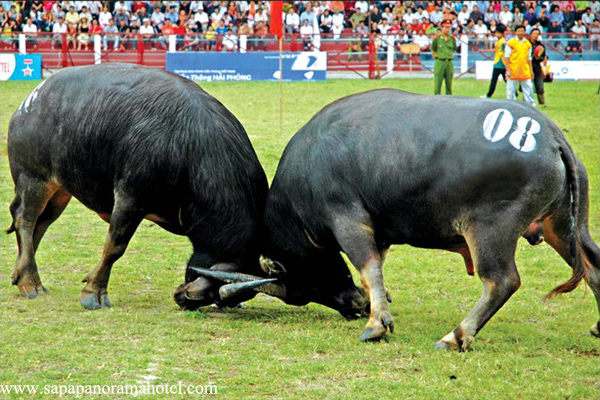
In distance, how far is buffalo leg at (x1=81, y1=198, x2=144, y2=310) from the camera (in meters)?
7.29

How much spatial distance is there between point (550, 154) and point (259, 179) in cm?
245

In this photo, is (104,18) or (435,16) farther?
(435,16)

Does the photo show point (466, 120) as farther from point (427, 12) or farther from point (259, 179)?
point (427, 12)

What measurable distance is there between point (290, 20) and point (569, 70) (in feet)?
34.1

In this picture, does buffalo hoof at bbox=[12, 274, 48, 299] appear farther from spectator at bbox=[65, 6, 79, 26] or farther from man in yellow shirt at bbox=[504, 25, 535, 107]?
spectator at bbox=[65, 6, 79, 26]

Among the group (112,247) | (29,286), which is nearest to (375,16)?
(29,286)

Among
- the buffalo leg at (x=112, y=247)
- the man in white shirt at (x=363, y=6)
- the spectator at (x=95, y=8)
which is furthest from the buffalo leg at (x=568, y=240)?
the man in white shirt at (x=363, y=6)

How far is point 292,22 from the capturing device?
33.8m

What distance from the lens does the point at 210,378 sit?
5742 mm

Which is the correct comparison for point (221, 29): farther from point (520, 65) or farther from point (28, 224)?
point (28, 224)

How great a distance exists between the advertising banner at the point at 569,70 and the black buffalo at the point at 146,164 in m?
23.1

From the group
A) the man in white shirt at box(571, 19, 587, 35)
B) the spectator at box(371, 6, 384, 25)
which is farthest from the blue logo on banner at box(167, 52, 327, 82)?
the man in white shirt at box(571, 19, 587, 35)

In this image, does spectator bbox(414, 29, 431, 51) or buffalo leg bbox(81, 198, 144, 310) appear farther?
spectator bbox(414, 29, 431, 51)

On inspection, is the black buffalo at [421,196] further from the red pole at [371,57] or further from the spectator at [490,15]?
the spectator at [490,15]
